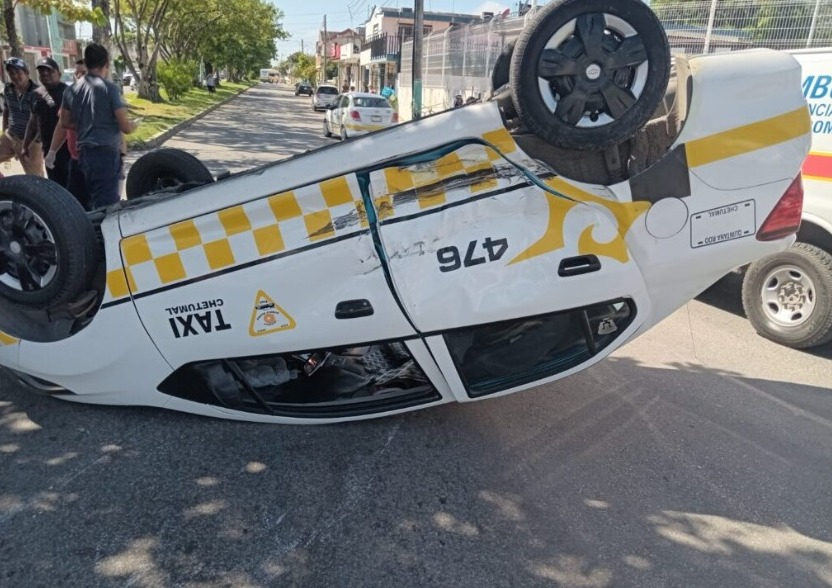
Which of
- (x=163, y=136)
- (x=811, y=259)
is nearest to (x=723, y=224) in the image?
(x=811, y=259)

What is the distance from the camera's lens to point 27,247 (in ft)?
10.4

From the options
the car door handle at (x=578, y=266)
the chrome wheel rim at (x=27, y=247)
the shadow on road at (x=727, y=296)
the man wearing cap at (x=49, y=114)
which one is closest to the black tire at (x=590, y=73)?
the car door handle at (x=578, y=266)

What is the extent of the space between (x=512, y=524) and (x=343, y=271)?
1.33m

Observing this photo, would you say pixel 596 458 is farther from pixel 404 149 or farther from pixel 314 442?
pixel 404 149

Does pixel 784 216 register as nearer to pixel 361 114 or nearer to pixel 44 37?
pixel 361 114

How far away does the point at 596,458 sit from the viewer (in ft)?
10.3

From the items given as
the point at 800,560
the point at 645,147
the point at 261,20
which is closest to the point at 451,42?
the point at 645,147

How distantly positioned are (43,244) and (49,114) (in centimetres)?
381

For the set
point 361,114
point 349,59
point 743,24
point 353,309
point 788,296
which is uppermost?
point 349,59

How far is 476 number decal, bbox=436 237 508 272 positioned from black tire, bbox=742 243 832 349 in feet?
9.70

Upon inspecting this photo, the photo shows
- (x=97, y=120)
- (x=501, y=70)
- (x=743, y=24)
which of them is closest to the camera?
(x=501, y=70)

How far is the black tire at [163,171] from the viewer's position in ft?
14.3

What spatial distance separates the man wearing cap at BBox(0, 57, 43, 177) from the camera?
6262 millimetres

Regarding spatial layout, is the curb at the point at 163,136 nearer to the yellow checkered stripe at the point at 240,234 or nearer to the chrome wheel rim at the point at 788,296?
the yellow checkered stripe at the point at 240,234
